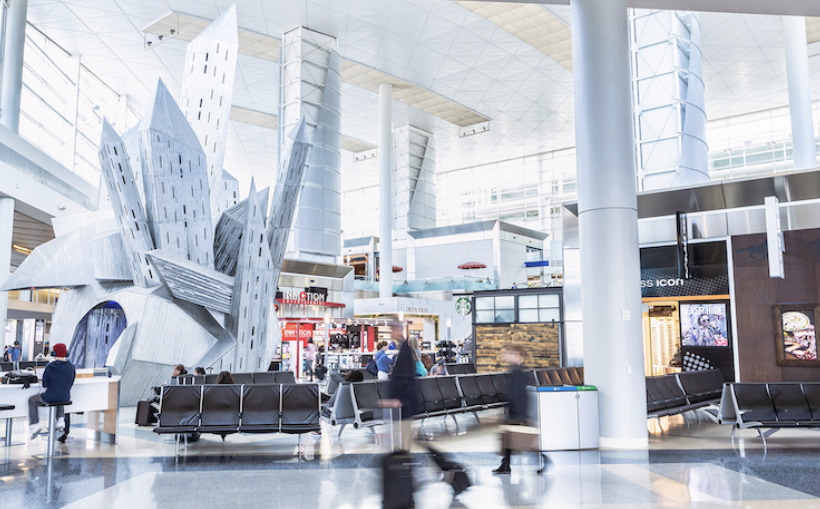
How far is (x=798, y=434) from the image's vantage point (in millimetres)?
9555

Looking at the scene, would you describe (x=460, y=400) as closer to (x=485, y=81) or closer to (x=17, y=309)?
(x=485, y=81)

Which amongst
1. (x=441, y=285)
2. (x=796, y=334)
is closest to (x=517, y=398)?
(x=796, y=334)

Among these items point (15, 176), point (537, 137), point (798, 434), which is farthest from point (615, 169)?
point (537, 137)

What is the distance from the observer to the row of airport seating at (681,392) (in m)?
10.1

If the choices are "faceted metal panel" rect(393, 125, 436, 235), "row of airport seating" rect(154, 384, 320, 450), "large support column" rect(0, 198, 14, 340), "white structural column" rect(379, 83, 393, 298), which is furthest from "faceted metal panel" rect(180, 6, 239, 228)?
"faceted metal panel" rect(393, 125, 436, 235)

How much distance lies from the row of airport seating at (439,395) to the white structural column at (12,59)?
18.1 metres

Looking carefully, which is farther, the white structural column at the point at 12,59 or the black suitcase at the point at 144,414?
the white structural column at the point at 12,59

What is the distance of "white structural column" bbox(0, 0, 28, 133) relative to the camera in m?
21.6

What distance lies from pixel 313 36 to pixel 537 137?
2045 cm

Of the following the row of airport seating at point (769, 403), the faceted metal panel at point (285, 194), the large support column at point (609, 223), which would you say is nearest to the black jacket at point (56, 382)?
the faceted metal panel at point (285, 194)

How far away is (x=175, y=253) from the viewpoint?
45.5 ft

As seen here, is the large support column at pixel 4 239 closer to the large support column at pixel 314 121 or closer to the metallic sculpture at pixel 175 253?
the metallic sculpture at pixel 175 253

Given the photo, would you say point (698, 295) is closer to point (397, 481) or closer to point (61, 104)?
point (397, 481)

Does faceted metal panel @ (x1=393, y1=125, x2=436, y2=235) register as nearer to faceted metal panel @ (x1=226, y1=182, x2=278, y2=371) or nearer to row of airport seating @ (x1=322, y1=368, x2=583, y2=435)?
faceted metal panel @ (x1=226, y1=182, x2=278, y2=371)
